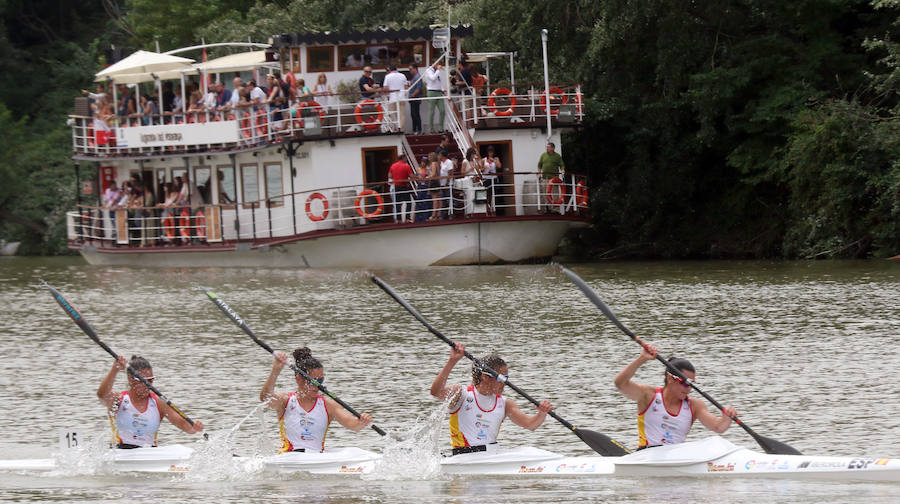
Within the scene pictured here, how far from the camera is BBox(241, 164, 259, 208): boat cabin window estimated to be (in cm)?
3666

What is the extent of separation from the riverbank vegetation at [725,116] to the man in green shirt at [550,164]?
2766 mm

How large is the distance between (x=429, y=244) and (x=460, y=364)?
1253cm

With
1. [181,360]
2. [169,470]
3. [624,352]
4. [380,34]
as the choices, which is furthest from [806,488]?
[380,34]

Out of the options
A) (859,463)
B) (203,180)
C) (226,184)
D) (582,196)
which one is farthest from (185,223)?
(859,463)

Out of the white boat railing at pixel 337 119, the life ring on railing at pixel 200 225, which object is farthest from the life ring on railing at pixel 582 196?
the life ring on railing at pixel 200 225

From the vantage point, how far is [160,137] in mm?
37781

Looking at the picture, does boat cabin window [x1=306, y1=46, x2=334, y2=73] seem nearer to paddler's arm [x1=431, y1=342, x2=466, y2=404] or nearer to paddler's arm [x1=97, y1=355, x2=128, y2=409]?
paddler's arm [x1=97, y1=355, x2=128, y2=409]

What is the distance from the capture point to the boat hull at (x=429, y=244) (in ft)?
107

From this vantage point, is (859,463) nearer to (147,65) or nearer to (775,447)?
(775,447)

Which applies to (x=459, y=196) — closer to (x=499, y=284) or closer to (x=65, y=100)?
(x=499, y=284)

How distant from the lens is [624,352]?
65.4 feet

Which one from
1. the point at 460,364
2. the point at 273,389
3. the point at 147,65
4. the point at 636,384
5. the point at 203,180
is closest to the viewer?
the point at 636,384

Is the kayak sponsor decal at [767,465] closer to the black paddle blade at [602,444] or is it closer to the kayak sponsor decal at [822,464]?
the kayak sponsor decal at [822,464]

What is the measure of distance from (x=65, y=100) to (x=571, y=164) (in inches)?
1010
